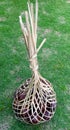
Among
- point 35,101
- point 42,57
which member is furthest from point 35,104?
point 42,57

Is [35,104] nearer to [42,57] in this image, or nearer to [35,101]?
[35,101]

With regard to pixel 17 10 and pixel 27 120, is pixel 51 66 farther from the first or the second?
pixel 17 10

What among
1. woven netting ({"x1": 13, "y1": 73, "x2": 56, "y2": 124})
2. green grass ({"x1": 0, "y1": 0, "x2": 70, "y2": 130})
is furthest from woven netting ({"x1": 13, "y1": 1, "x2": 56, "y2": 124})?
green grass ({"x1": 0, "y1": 0, "x2": 70, "y2": 130})

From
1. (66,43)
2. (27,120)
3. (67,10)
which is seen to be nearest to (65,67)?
(66,43)

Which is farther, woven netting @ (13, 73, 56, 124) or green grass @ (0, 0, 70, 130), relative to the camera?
green grass @ (0, 0, 70, 130)

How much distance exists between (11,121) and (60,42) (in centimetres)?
127

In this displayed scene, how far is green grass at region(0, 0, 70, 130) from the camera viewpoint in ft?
8.04

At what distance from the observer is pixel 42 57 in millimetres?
3076

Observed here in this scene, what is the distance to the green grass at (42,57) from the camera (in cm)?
245

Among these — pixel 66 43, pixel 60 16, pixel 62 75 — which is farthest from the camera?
pixel 60 16

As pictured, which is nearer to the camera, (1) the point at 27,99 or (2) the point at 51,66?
(1) the point at 27,99

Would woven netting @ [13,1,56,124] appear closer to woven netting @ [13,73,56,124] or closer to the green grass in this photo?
woven netting @ [13,73,56,124]

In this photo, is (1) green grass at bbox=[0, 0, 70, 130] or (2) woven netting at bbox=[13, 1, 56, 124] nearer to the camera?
(2) woven netting at bbox=[13, 1, 56, 124]

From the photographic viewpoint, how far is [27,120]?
2287 millimetres
